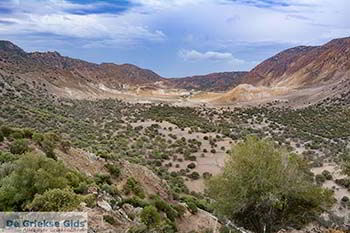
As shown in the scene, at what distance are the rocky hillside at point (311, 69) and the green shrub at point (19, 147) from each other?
10763cm

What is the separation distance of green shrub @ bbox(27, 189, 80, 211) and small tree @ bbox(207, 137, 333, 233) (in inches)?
338

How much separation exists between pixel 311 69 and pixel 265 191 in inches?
5245

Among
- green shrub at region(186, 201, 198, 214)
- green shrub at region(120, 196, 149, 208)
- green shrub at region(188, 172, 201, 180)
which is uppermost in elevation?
green shrub at region(120, 196, 149, 208)

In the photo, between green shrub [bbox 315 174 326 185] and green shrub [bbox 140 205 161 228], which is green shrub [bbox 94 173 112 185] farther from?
green shrub [bbox 315 174 326 185]

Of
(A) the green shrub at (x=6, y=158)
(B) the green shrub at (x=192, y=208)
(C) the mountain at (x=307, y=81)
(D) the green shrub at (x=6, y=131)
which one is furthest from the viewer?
(C) the mountain at (x=307, y=81)

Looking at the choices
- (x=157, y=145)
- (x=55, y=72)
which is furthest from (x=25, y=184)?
(x=55, y=72)

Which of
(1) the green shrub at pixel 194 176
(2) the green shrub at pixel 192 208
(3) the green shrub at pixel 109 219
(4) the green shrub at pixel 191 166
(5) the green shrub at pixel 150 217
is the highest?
(3) the green shrub at pixel 109 219

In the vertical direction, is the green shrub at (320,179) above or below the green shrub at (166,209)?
below

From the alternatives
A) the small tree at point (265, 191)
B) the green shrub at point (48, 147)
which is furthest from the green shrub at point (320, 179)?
the green shrub at point (48, 147)

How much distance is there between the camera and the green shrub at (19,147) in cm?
2253

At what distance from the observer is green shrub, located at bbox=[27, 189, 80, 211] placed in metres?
13.0

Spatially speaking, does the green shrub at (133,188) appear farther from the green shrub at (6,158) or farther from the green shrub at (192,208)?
the green shrub at (6,158)

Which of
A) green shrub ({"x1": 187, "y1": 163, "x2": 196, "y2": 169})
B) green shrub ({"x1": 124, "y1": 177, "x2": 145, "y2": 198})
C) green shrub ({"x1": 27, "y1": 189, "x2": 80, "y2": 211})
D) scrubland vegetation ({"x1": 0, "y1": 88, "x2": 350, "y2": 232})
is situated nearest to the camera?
green shrub ({"x1": 27, "y1": 189, "x2": 80, "y2": 211})

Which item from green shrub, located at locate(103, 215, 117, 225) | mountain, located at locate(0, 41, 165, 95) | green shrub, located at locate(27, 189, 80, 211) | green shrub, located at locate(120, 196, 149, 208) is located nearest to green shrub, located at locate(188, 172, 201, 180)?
green shrub, located at locate(120, 196, 149, 208)
